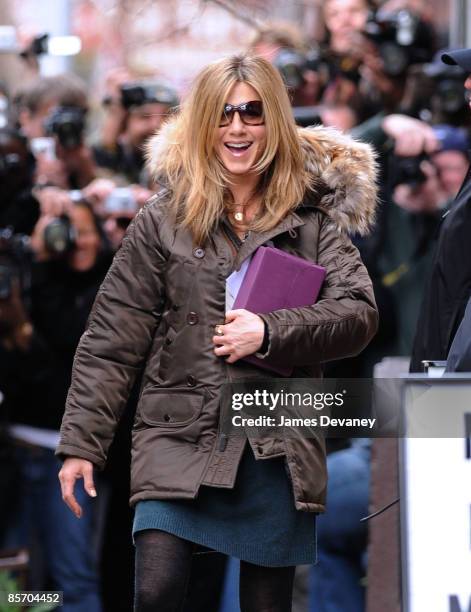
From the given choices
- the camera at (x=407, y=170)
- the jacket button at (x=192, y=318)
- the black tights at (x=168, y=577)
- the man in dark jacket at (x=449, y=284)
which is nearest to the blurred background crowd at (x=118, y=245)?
the camera at (x=407, y=170)

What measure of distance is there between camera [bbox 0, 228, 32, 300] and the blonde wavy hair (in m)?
2.41

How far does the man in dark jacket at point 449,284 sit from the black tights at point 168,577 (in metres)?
0.85

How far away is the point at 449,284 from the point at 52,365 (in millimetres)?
2847

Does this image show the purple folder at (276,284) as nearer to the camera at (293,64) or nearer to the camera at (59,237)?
the camera at (59,237)

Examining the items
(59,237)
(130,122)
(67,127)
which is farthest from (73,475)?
(130,122)

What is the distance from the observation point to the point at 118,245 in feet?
22.0

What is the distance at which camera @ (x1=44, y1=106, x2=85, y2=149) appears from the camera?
7.30 m

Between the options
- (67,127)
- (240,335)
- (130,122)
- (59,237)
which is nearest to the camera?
(240,335)

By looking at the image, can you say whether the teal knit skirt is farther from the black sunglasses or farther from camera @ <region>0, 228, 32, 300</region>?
camera @ <region>0, 228, 32, 300</region>

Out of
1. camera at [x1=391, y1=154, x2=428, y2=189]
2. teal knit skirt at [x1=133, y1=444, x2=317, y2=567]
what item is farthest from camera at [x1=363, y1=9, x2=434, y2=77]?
teal knit skirt at [x1=133, y1=444, x2=317, y2=567]

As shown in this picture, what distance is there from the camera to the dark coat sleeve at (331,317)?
3.99m

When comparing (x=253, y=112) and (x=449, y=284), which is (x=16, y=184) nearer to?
(x=253, y=112)

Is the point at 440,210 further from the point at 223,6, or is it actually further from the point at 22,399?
the point at 22,399

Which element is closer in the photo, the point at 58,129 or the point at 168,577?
the point at 168,577
